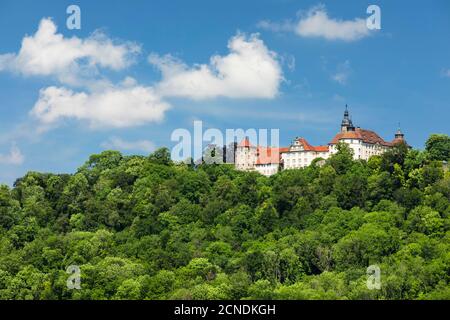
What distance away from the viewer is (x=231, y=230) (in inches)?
2675

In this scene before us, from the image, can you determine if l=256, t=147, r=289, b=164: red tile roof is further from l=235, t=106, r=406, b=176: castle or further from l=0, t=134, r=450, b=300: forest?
l=0, t=134, r=450, b=300: forest

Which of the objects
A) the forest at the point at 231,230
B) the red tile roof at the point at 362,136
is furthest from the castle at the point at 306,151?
the forest at the point at 231,230

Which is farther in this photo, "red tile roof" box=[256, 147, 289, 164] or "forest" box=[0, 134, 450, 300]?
"red tile roof" box=[256, 147, 289, 164]

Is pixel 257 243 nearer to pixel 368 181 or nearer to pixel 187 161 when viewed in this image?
pixel 368 181

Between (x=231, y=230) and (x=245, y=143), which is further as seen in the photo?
(x=245, y=143)

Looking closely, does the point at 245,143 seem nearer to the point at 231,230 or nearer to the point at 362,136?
the point at 362,136

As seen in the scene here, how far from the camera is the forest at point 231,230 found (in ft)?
178

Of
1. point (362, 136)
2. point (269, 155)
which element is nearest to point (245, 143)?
point (269, 155)

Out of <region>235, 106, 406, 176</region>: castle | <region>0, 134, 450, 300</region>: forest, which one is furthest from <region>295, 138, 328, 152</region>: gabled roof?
<region>0, 134, 450, 300</region>: forest

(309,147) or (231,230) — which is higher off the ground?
(309,147)

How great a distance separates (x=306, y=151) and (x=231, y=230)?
22204mm

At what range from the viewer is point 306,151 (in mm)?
87812

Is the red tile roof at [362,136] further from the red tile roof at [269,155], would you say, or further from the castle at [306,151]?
the red tile roof at [269,155]

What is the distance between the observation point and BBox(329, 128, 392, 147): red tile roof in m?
86.8
